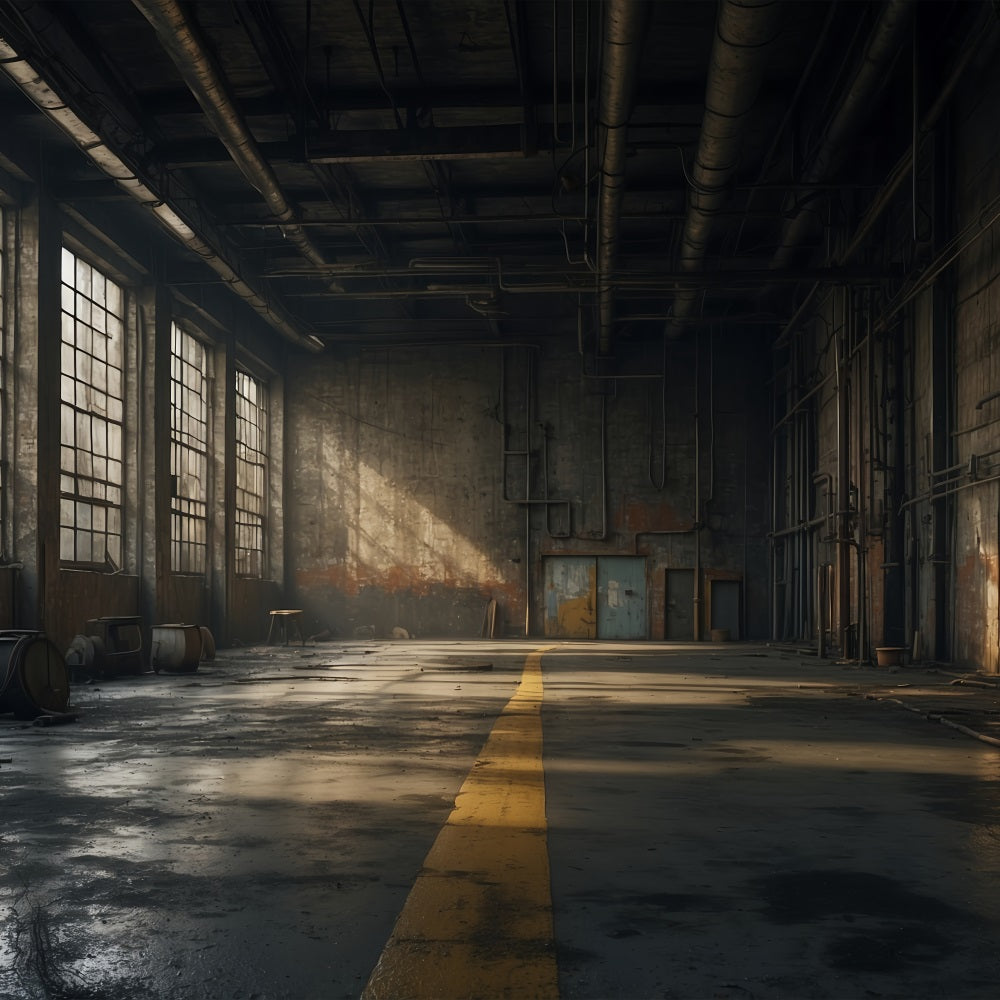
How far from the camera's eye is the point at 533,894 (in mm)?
2809

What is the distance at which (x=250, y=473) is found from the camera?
82.6 ft

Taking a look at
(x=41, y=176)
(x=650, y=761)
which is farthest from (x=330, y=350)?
(x=650, y=761)

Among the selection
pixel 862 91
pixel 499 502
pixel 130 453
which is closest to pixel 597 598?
pixel 499 502

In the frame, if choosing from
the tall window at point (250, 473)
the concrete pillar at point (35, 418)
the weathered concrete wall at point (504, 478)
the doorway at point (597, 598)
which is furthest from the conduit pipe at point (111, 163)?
the doorway at point (597, 598)

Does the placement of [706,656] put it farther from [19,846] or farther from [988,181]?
[19,846]

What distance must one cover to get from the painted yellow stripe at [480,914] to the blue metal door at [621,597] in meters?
21.4

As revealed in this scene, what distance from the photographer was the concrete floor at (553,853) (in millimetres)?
2242

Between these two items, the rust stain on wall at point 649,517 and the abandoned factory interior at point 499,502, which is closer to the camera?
the abandoned factory interior at point 499,502

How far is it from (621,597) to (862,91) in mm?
15009

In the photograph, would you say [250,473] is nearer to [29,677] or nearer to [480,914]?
[29,677]

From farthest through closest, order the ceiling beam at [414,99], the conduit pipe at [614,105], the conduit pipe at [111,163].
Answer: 1. the ceiling beam at [414,99]
2. the conduit pipe at [111,163]
3. the conduit pipe at [614,105]

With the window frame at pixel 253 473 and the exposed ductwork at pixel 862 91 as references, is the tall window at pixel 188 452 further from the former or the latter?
the exposed ductwork at pixel 862 91

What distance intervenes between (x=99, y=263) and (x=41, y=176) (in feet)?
8.52

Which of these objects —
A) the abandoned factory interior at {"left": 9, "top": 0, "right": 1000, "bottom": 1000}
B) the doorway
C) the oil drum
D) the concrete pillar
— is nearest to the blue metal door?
the doorway
